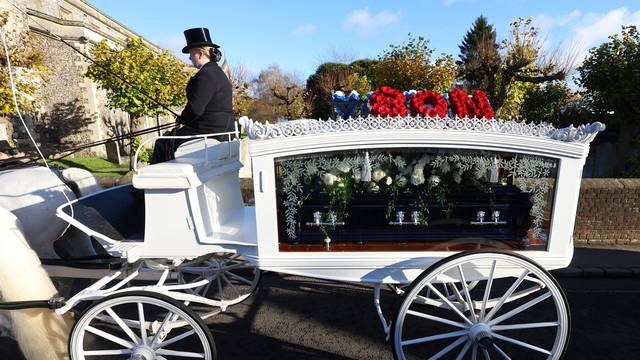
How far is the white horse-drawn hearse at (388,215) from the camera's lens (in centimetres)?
177

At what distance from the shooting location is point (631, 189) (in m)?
4.33

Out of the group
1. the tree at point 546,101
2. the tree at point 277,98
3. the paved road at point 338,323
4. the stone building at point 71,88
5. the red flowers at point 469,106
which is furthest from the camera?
the tree at point 277,98

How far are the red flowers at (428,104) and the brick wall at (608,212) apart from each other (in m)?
3.66

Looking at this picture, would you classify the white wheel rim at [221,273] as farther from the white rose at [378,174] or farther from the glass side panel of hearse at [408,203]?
the white rose at [378,174]

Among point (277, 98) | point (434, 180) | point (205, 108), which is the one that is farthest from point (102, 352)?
point (277, 98)

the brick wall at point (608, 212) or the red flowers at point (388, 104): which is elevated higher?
the red flowers at point (388, 104)

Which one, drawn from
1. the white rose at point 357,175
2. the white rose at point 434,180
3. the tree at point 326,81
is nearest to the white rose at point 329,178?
the white rose at point 357,175

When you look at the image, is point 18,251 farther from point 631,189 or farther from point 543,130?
point 631,189

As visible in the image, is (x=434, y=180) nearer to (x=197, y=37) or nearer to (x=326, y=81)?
(x=197, y=37)

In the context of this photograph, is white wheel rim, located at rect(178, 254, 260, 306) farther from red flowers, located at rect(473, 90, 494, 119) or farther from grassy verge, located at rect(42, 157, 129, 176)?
grassy verge, located at rect(42, 157, 129, 176)

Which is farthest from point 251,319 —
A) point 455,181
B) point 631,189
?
point 631,189

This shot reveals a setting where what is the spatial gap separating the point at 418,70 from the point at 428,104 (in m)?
9.15

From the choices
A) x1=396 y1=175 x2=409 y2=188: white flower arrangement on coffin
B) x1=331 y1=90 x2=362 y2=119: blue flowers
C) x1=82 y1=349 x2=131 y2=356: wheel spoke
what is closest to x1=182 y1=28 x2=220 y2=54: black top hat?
x1=331 y1=90 x2=362 y2=119: blue flowers

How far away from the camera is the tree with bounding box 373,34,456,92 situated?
10242mm
